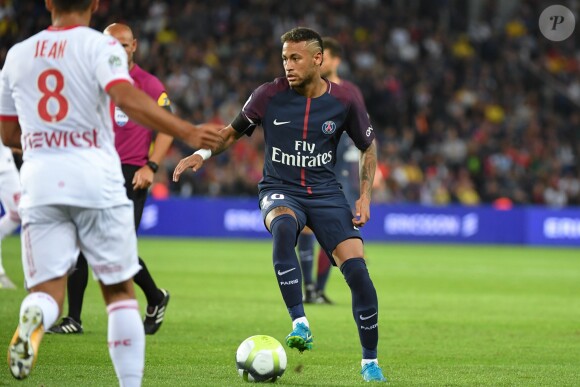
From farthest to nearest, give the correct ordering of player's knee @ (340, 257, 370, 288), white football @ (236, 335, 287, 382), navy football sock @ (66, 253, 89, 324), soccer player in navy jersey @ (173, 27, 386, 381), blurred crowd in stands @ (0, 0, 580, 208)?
blurred crowd in stands @ (0, 0, 580, 208) < navy football sock @ (66, 253, 89, 324) < soccer player in navy jersey @ (173, 27, 386, 381) < player's knee @ (340, 257, 370, 288) < white football @ (236, 335, 287, 382)

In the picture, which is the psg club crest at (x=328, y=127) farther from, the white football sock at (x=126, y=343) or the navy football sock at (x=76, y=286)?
the navy football sock at (x=76, y=286)

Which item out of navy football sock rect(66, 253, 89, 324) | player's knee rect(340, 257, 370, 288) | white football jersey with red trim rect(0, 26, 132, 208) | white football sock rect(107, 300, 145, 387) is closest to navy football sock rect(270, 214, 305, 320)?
player's knee rect(340, 257, 370, 288)

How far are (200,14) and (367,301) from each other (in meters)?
22.1

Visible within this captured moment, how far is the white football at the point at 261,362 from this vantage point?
21.8ft

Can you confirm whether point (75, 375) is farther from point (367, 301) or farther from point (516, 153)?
point (516, 153)

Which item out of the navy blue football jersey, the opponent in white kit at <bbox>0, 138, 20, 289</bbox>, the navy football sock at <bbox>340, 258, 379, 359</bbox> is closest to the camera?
the navy football sock at <bbox>340, 258, 379, 359</bbox>

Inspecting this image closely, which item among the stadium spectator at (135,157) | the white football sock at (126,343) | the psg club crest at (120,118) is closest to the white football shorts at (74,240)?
the white football sock at (126,343)

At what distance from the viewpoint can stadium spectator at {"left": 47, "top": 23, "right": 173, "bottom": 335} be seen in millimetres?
8328

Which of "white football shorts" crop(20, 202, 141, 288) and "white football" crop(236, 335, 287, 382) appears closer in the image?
"white football shorts" crop(20, 202, 141, 288)

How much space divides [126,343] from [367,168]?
2.66 m

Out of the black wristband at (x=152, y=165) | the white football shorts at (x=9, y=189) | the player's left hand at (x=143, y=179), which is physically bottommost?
the white football shorts at (x=9, y=189)

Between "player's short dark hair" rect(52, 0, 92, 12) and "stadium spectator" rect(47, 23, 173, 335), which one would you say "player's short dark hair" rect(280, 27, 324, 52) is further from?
"player's short dark hair" rect(52, 0, 92, 12)

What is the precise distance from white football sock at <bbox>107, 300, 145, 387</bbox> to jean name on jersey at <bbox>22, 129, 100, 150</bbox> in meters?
0.83

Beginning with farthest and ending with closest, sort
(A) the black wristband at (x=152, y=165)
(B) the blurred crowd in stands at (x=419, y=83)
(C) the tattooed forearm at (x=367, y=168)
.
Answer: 1. (B) the blurred crowd in stands at (x=419, y=83)
2. (A) the black wristband at (x=152, y=165)
3. (C) the tattooed forearm at (x=367, y=168)
